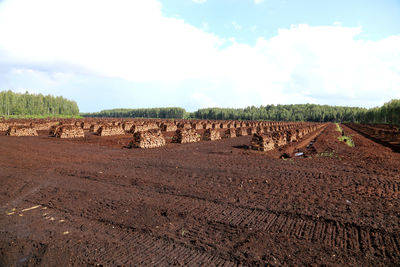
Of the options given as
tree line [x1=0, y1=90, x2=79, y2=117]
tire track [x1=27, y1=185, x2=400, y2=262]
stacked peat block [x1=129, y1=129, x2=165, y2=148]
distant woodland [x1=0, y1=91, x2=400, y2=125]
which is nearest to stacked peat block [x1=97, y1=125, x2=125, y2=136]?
stacked peat block [x1=129, y1=129, x2=165, y2=148]

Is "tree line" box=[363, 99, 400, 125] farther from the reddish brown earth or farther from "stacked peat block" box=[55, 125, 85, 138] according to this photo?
"stacked peat block" box=[55, 125, 85, 138]

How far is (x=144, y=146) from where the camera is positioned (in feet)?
66.2

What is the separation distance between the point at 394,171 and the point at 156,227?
13141 millimetres

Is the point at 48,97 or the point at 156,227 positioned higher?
the point at 48,97

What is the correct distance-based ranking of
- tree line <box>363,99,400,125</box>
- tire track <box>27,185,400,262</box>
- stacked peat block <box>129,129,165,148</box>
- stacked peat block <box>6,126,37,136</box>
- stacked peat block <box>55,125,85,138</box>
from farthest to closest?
tree line <box>363,99,400,125</box>
stacked peat block <box>6,126,37,136</box>
stacked peat block <box>55,125,85,138</box>
stacked peat block <box>129,129,165,148</box>
tire track <box>27,185,400,262</box>

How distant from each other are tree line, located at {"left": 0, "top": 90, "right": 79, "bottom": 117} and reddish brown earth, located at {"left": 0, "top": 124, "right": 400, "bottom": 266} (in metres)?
132

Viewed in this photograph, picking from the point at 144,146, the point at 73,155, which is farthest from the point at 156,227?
the point at 144,146

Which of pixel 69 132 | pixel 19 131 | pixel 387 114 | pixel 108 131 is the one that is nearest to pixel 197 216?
pixel 69 132

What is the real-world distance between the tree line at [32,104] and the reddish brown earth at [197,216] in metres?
132

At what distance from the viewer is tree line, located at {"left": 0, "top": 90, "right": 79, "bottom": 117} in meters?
114

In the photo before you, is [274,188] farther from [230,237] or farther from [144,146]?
[144,146]

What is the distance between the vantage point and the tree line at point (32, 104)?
11419cm

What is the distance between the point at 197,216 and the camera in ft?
22.0

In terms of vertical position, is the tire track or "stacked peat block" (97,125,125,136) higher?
"stacked peat block" (97,125,125,136)
